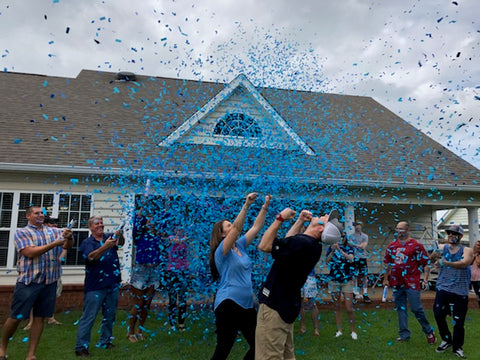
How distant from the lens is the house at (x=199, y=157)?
5.31m

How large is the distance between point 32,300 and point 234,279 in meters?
2.74

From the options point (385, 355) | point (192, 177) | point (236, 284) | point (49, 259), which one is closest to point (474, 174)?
point (385, 355)

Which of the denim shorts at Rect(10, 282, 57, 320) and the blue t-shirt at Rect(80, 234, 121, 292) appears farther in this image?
the blue t-shirt at Rect(80, 234, 121, 292)

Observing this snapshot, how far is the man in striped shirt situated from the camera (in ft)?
14.8

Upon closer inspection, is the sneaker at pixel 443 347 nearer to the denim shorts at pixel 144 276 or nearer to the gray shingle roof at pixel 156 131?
the gray shingle roof at pixel 156 131

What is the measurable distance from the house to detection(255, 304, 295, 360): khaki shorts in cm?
190

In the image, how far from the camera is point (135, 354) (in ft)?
16.5

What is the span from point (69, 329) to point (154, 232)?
284 cm

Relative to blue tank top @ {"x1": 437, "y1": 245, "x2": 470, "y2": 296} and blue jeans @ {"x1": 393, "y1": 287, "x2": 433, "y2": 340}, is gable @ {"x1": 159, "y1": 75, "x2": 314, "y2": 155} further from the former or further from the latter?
blue tank top @ {"x1": 437, "y1": 245, "x2": 470, "y2": 296}

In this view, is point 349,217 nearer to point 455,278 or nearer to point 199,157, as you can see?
point 455,278

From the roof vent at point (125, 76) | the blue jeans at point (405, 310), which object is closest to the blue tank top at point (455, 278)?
the blue jeans at point (405, 310)

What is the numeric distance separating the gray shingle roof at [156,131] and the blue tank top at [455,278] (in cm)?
250

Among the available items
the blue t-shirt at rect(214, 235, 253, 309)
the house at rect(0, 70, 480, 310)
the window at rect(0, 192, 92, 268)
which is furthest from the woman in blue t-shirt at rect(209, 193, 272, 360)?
the window at rect(0, 192, 92, 268)

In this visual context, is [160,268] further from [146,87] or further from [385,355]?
[146,87]
